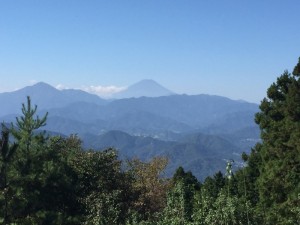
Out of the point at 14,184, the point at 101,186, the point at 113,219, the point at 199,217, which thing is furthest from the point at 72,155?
the point at 199,217

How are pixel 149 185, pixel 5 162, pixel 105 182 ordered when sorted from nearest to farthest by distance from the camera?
pixel 5 162 < pixel 105 182 < pixel 149 185

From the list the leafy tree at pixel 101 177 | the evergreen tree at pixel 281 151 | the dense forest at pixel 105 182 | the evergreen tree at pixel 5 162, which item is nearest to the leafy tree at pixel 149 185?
the dense forest at pixel 105 182

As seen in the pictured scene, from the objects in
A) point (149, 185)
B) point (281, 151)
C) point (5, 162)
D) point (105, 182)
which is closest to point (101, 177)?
point (105, 182)

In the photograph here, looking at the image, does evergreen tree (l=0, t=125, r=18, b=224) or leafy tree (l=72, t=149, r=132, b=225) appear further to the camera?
leafy tree (l=72, t=149, r=132, b=225)

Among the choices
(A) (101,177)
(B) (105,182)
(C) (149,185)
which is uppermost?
(A) (101,177)

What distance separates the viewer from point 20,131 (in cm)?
3366

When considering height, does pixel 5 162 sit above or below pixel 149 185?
above

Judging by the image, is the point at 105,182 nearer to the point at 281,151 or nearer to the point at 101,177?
the point at 101,177

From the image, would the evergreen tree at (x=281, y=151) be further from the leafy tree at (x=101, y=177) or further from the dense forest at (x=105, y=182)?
the leafy tree at (x=101, y=177)

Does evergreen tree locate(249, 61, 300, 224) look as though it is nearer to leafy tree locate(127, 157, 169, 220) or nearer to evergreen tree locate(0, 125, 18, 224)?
leafy tree locate(127, 157, 169, 220)

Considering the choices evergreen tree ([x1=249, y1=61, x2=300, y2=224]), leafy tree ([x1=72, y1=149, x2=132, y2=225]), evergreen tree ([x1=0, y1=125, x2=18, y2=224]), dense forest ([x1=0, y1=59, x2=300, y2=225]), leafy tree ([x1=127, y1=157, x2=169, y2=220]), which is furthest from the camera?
leafy tree ([x1=127, y1=157, x2=169, y2=220])

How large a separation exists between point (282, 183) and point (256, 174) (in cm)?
1090

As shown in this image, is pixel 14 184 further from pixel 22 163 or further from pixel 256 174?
pixel 256 174

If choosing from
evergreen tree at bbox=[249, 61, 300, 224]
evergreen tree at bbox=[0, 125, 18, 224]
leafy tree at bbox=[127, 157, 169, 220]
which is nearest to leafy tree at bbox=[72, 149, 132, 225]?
leafy tree at bbox=[127, 157, 169, 220]
